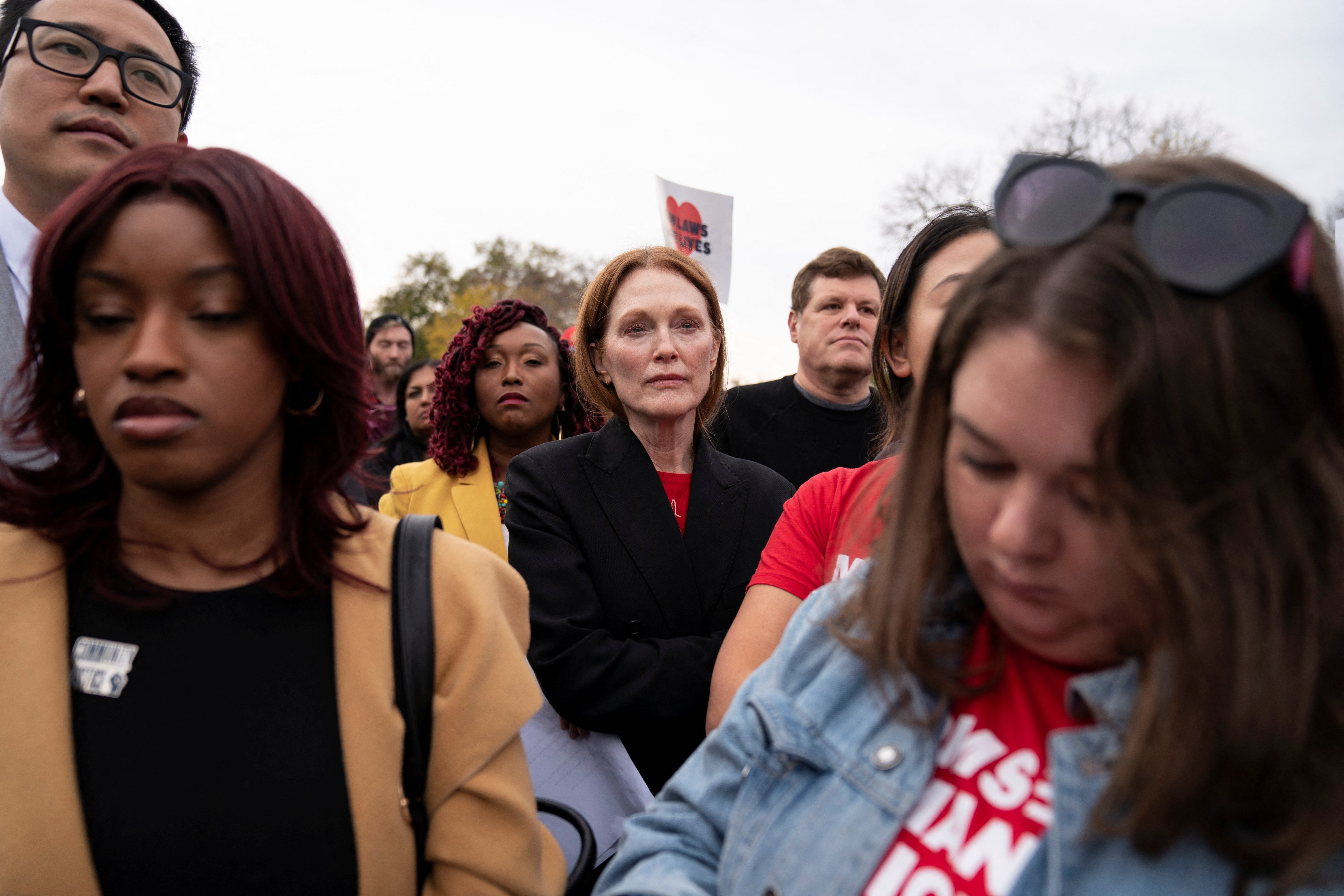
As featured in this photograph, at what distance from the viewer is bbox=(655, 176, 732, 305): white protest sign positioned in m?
6.39

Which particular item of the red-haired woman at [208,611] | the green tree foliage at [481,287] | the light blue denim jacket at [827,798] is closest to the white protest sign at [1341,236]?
the light blue denim jacket at [827,798]

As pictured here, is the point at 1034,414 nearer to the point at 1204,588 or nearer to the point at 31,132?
the point at 1204,588

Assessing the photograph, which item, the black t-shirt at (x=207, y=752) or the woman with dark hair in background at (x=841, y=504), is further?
the woman with dark hair in background at (x=841, y=504)

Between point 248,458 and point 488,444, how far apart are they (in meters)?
2.77

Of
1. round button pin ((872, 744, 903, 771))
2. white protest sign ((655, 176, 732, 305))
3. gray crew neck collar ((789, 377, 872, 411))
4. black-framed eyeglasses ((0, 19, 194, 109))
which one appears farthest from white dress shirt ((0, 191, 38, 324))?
white protest sign ((655, 176, 732, 305))

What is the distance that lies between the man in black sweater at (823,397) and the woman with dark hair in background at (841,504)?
5.08 feet

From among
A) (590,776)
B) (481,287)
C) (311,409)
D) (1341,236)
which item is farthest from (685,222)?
(481,287)

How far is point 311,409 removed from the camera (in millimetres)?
1554

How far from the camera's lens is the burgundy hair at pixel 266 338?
1.38m

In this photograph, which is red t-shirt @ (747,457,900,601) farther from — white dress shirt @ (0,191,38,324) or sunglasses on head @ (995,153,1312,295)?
white dress shirt @ (0,191,38,324)

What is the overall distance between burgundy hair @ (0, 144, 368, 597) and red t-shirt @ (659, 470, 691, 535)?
1504 millimetres

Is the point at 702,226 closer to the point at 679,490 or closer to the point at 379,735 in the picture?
the point at 679,490

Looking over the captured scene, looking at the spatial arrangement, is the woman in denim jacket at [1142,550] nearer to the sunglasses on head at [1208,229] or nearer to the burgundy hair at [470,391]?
the sunglasses on head at [1208,229]

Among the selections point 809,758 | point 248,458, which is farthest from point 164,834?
point 809,758
